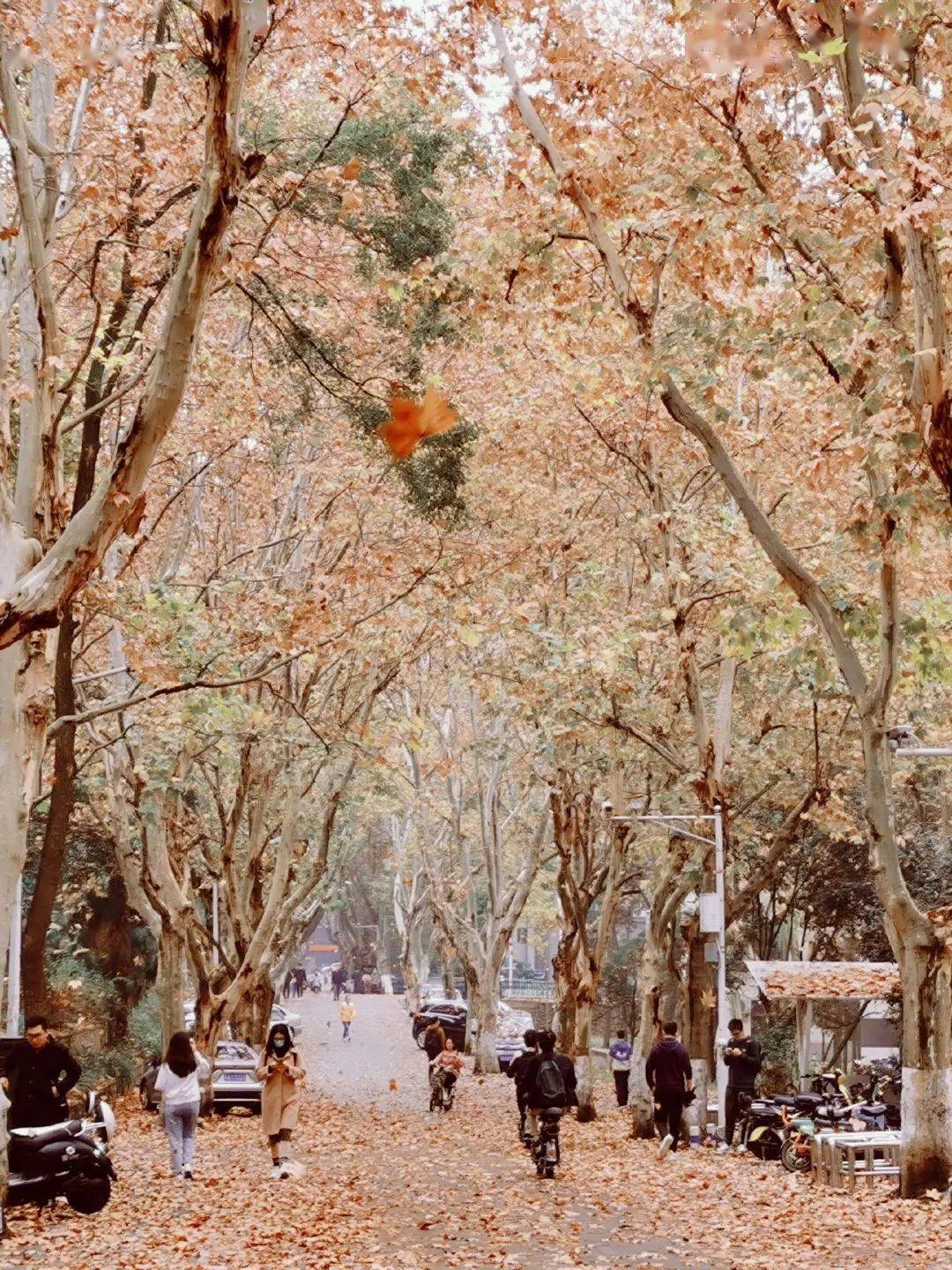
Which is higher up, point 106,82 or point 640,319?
point 106,82

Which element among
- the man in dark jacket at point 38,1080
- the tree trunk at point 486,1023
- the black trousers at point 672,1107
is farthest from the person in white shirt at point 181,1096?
the tree trunk at point 486,1023

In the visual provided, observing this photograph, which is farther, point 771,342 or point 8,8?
point 771,342

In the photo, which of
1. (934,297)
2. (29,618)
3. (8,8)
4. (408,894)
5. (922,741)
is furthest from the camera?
(408,894)

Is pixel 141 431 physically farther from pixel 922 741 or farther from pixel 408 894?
pixel 408 894

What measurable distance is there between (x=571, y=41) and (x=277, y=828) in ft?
63.6

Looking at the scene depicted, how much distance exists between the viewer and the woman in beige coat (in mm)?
15266

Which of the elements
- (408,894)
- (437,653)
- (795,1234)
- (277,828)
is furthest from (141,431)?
(408,894)

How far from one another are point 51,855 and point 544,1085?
5851mm

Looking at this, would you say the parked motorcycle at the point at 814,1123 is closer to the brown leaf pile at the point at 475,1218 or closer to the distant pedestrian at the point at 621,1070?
the brown leaf pile at the point at 475,1218

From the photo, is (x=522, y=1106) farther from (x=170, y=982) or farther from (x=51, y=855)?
(x=170, y=982)

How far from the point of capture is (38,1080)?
1231 cm

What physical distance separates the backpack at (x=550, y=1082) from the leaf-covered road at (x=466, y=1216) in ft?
2.85

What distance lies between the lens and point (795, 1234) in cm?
1162

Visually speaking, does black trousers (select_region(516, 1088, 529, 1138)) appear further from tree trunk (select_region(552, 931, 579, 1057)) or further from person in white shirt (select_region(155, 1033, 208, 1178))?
tree trunk (select_region(552, 931, 579, 1057))
